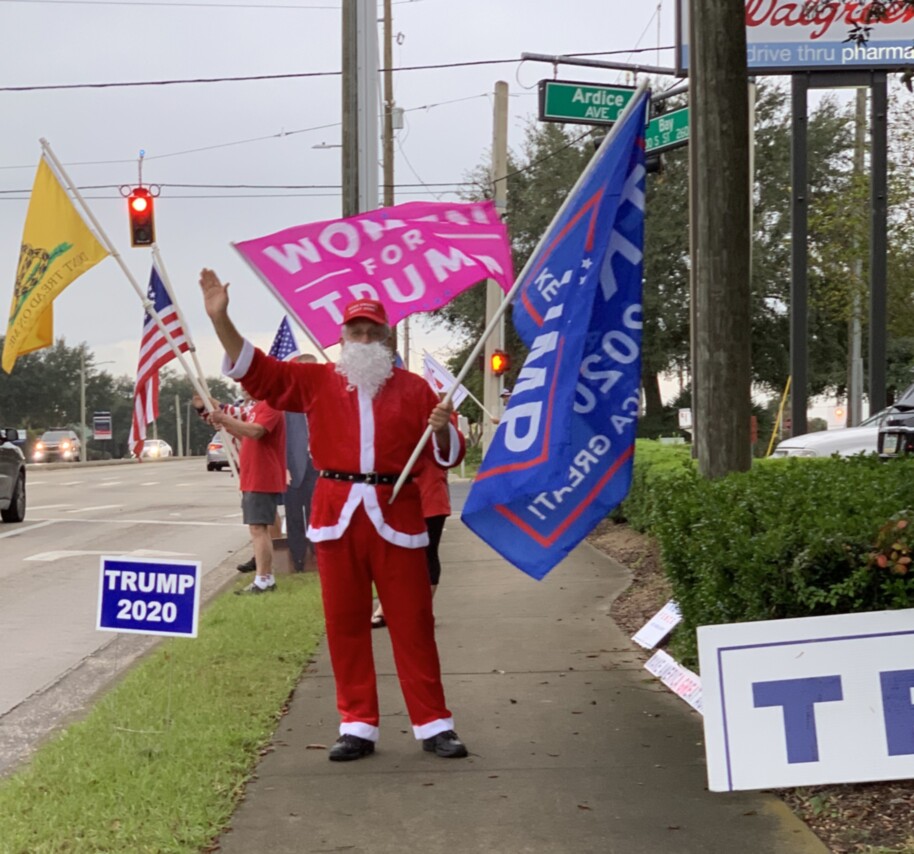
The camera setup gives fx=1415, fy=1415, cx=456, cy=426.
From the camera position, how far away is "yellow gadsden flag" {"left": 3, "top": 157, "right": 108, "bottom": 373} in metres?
8.50

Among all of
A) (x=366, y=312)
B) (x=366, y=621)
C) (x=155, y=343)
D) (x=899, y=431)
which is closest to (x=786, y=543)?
(x=366, y=621)

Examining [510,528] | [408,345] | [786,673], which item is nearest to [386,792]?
[510,528]

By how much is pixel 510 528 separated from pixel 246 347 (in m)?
1.35

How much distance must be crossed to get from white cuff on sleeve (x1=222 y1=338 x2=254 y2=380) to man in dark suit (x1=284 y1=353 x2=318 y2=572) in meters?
5.84

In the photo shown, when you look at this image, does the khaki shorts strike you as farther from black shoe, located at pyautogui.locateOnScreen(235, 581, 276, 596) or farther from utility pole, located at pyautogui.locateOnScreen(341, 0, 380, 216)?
utility pole, located at pyautogui.locateOnScreen(341, 0, 380, 216)

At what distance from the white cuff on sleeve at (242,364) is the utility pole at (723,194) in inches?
104

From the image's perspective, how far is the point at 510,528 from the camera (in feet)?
19.0

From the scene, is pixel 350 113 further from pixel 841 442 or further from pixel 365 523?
pixel 365 523

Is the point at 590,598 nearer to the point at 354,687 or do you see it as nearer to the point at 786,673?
the point at 354,687

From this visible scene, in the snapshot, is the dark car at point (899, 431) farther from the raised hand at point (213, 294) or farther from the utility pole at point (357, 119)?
the utility pole at point (357, 119)

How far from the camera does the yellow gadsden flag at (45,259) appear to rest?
8.50 metres

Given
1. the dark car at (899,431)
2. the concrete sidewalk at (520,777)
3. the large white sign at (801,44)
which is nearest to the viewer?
the concrete sidewalk at (520,777)

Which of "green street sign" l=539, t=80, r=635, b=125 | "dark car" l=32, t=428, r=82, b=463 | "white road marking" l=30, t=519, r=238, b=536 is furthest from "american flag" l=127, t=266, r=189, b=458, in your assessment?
"dark car" l=32, t=428, r=82, b=463

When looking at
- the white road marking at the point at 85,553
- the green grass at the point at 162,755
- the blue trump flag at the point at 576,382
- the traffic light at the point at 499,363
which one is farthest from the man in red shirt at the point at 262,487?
the traffic light at the point at 499,363
